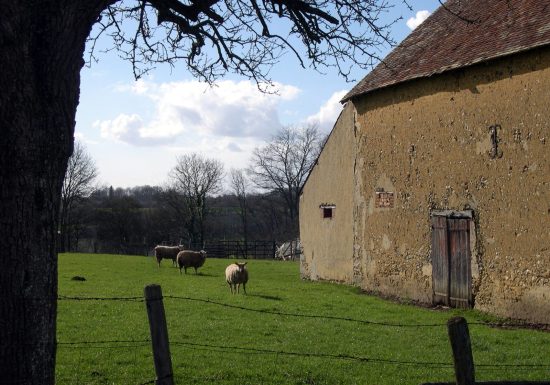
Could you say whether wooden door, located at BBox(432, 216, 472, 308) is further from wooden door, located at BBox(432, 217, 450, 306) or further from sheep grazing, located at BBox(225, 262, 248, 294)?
sheep grazing, located at BBox(225, 262, 248, 294)

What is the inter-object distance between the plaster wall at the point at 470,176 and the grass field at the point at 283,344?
1.09m

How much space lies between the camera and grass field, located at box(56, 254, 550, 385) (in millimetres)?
8312

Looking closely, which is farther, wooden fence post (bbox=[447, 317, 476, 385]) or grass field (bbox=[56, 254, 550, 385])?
grass field (bbox=[56, 254, 550, 385])

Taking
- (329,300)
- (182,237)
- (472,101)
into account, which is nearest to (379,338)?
(329,300)

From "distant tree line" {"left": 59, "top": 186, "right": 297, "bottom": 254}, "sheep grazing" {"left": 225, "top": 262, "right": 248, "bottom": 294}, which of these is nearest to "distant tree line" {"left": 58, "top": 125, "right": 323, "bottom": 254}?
"distant tree line" {"left": 59, "top": 186, "right": 297, "bottom": 254}

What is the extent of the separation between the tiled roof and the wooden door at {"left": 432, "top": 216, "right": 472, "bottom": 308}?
12.5ft

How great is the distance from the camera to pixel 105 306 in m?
14.7

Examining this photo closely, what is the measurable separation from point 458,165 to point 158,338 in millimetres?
11792

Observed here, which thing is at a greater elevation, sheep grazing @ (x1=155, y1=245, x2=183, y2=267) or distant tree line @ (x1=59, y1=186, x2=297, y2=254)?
distant tree line @ (x1=59, y1=186, x2=297, y2=254)

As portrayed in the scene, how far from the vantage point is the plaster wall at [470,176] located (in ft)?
43.5

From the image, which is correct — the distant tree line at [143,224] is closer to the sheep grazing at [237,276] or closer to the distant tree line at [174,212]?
the distant tree line at [174,212]

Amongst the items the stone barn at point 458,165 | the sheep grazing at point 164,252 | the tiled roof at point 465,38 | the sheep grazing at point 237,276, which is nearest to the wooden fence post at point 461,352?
the stone barn at point 458,165

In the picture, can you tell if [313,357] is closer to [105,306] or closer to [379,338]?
[379,338]

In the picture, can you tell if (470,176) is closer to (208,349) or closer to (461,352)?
(208,349)
